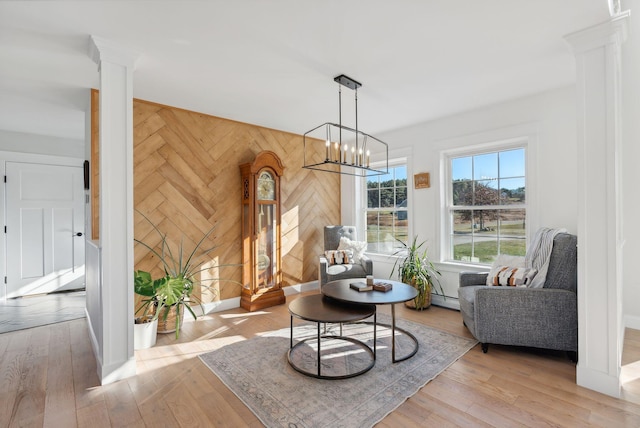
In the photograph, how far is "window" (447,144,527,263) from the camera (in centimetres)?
361

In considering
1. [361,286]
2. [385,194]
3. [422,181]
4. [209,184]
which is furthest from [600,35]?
[209,184]

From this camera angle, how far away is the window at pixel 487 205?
11.8 ft

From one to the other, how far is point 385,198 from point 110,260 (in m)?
3.74

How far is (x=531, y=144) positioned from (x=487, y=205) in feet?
2.69

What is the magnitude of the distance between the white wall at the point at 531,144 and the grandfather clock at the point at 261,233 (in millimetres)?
1931

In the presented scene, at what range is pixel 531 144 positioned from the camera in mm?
3400

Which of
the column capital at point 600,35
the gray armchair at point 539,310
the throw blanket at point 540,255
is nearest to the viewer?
the column capital at point 600,35

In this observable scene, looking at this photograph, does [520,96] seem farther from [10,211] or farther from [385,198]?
[10,211]

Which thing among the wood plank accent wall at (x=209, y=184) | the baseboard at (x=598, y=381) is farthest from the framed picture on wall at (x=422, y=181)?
the baseboard at (x=598, y=381)

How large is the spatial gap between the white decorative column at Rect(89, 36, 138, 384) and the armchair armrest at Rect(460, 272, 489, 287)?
3.16 m

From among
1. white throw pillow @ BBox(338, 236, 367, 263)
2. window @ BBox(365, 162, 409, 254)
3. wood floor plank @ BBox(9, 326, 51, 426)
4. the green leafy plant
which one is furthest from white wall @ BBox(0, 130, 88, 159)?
window @ BBox(365, 162, 409, 254)

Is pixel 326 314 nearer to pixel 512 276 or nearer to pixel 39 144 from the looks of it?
pixel 512 276

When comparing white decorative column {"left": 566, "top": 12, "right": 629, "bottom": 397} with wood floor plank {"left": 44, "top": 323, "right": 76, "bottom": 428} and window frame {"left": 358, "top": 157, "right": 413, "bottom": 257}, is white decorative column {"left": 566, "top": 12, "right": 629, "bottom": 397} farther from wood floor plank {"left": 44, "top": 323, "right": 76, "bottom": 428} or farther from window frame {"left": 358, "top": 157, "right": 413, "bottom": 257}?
wood floor plank {"left": 44, "top": 323, "right": 76, "bottom": 428}

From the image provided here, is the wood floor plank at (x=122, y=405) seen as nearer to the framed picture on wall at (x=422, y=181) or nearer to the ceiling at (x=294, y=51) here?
the ceiling at (x=294, y=51)
